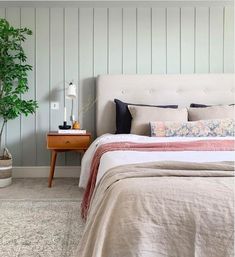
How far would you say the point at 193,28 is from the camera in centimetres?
369

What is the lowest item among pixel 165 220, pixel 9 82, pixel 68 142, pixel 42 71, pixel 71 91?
pixel 165 220

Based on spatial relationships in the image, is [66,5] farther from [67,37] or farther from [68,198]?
[68,198]

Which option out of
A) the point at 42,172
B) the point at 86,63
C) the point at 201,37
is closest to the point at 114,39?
the point at 86,63

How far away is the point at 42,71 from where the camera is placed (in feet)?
12.0

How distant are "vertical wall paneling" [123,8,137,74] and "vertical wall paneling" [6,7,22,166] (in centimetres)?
137

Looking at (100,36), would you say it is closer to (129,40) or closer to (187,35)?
(129,40)

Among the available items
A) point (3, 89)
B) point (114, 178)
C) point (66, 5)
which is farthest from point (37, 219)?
point (66, 5)

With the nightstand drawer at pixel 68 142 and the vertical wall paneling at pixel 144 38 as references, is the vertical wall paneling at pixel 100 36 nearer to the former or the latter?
the vertical wall paneling at pixel 144 38

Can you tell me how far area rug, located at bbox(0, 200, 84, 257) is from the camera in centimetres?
167

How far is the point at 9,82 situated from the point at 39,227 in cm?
204

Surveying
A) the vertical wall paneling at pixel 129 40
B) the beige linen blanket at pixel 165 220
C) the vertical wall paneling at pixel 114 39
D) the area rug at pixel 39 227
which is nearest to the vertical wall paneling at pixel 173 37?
the vertical wall paneling at pixel 129 40

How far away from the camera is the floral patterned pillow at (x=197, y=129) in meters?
2.79

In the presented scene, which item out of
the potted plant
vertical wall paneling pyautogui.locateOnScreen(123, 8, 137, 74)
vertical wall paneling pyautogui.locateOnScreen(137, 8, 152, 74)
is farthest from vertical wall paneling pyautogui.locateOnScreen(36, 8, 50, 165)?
vertical wall paneling pyautogui.locateOnScreen(137, 8, 152, 74)

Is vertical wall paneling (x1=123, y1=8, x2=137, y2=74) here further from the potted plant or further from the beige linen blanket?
the beige linen blanket
